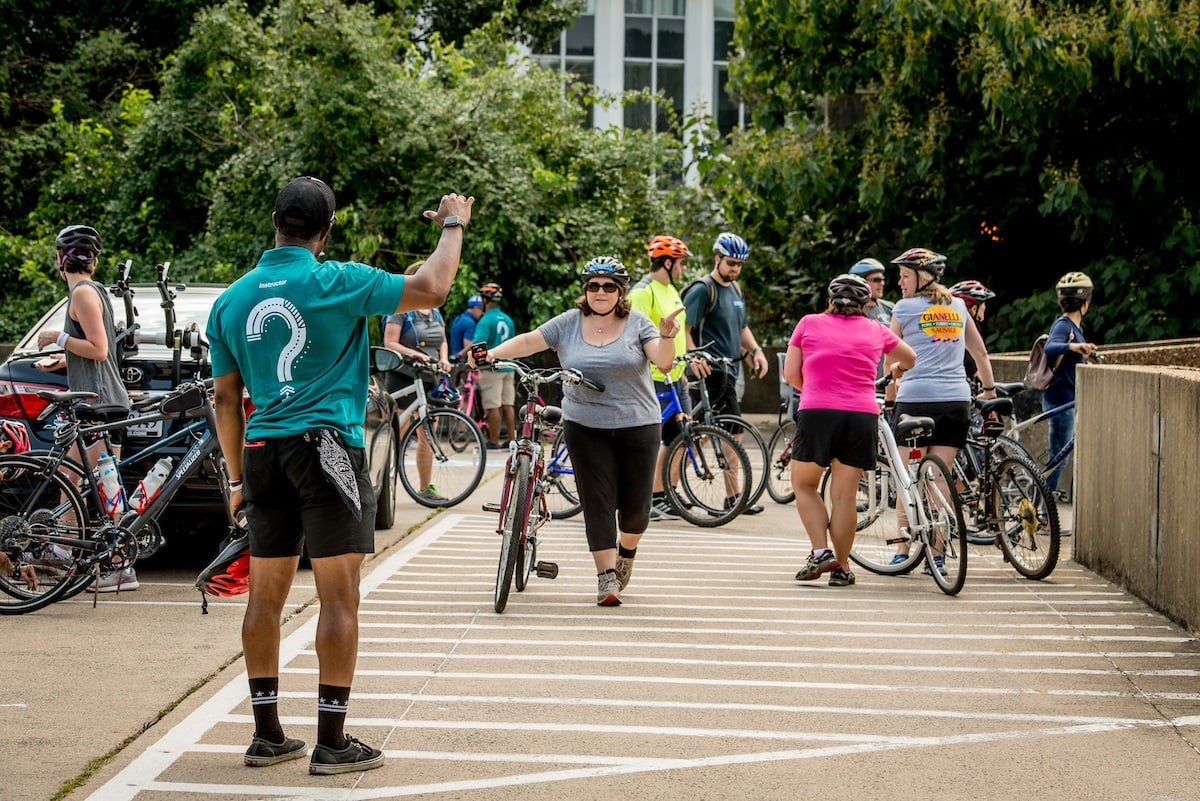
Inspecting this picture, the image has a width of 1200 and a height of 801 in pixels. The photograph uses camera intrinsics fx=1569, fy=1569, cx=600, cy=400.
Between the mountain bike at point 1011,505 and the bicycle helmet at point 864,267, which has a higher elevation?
the bicycle helmet at point 864,267

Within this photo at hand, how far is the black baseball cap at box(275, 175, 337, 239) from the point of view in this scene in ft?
16.8

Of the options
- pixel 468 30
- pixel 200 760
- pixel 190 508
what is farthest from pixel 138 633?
pixel 468 30

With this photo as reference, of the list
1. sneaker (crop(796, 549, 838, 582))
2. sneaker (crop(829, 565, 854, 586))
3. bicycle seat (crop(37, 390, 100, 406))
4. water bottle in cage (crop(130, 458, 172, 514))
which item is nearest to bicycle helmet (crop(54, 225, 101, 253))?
bicycle seat (crop(37, 390, 100, 406))

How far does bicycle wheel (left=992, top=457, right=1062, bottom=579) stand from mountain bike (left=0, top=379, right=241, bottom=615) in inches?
181

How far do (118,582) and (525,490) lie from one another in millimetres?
2244

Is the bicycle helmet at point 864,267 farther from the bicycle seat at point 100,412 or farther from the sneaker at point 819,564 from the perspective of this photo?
the bicycle seat at point 100,412

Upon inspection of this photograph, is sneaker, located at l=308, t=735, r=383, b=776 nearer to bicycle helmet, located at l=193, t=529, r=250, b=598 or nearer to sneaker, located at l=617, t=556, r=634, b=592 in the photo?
bicycle helmet, located at l=193, t=529, r=250, b=598

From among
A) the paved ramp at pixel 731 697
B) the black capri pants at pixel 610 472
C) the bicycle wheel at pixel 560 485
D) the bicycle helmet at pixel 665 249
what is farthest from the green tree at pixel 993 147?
the black capri pants at pixel 610 472

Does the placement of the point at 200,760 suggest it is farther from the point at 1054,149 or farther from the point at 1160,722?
the point at 1054,149

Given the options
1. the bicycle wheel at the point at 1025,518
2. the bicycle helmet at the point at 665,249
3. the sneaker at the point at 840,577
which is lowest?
the sneaker at the point at 840,577

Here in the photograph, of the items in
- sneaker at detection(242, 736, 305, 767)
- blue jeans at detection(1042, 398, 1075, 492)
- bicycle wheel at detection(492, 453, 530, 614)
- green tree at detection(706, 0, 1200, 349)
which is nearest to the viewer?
sneaker at detection(242, 736, 305, 767)

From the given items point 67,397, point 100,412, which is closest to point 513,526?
point 100,412

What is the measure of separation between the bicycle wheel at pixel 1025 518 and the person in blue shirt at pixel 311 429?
515 centimetres

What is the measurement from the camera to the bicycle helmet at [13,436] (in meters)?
8.20
